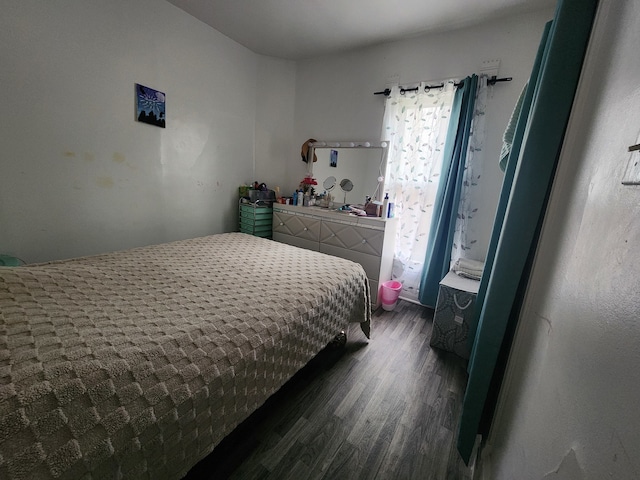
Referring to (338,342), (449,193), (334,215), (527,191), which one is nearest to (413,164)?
(449,193)

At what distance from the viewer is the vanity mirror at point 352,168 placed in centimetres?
284

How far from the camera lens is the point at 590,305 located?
556 millimetres

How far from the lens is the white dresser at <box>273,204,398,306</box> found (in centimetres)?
252

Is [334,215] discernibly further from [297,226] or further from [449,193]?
[449,193]

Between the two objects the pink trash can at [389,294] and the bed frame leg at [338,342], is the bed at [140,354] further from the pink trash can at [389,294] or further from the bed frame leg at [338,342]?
the pink trash can at [389,294]

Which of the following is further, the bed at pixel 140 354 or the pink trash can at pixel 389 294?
the pink trash can at pixel 389 294

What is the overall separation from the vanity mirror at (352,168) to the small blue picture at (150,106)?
5.24 ft

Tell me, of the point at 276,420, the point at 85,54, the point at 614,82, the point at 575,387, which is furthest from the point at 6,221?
the point at 614,82

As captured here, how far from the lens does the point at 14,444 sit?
607 millimetres

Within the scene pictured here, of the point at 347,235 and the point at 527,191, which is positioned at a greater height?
the point at 527,191

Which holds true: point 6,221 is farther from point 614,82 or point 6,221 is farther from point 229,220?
point 614,82

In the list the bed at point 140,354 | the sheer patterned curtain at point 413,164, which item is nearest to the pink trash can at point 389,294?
the sheer patterned curtain at point 413,164

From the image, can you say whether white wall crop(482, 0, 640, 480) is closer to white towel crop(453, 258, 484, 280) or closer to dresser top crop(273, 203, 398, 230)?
white towel crop(453, 258, 484, 280)

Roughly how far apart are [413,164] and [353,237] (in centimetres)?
97
